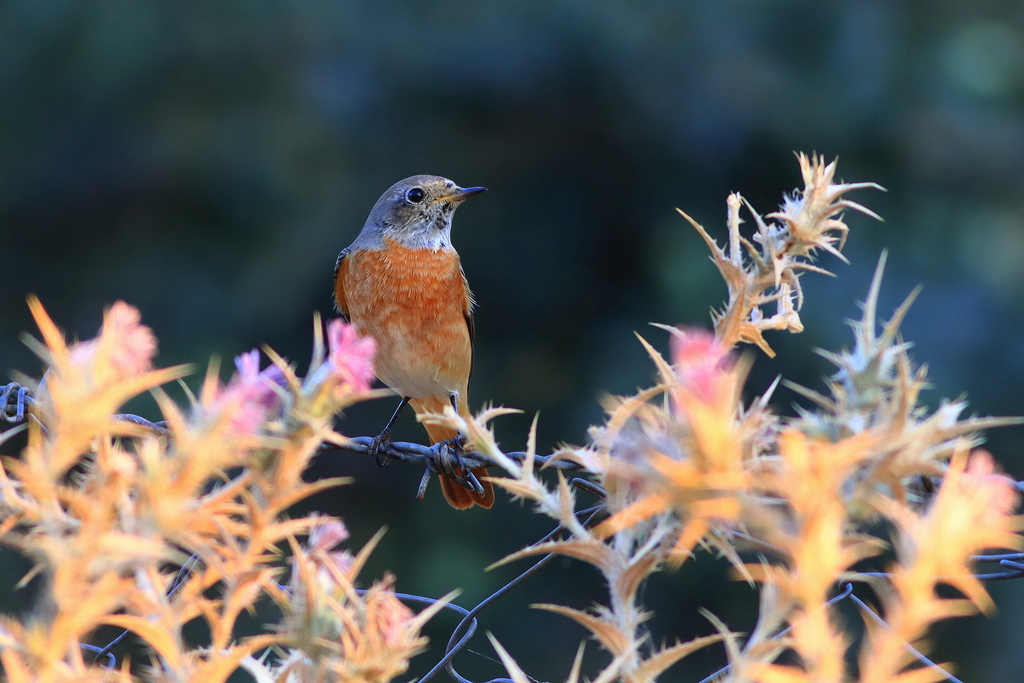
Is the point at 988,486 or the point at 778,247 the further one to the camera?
the point at 778,247

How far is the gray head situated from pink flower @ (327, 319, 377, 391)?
313 centimetres

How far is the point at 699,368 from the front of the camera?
78 cm

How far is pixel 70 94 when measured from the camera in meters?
7.86

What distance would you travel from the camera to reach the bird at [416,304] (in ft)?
12.4

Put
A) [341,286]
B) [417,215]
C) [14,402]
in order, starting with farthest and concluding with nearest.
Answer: [417,215] < [341,286] < [14,402]

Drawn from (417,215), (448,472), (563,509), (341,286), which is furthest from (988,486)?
(417,215)

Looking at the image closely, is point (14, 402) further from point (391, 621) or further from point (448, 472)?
point (391, 621)

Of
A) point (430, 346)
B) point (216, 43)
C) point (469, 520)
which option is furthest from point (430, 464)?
point (216, 43)

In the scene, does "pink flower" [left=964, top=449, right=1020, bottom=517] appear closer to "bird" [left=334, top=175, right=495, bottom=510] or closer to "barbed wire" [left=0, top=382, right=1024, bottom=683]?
"barbed wire" [left=0, top=382, right=1024, bottom=683]

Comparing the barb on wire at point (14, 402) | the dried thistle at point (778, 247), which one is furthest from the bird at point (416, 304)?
the dried thistle at point (778, 247)

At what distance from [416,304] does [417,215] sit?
544mm

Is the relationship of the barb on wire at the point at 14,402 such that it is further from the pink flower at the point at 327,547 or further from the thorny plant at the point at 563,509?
the pink flower at the point at 327,547

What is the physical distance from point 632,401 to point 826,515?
299 mm

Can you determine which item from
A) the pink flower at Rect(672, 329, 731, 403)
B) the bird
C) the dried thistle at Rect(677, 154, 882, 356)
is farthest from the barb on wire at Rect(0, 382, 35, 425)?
the bird
